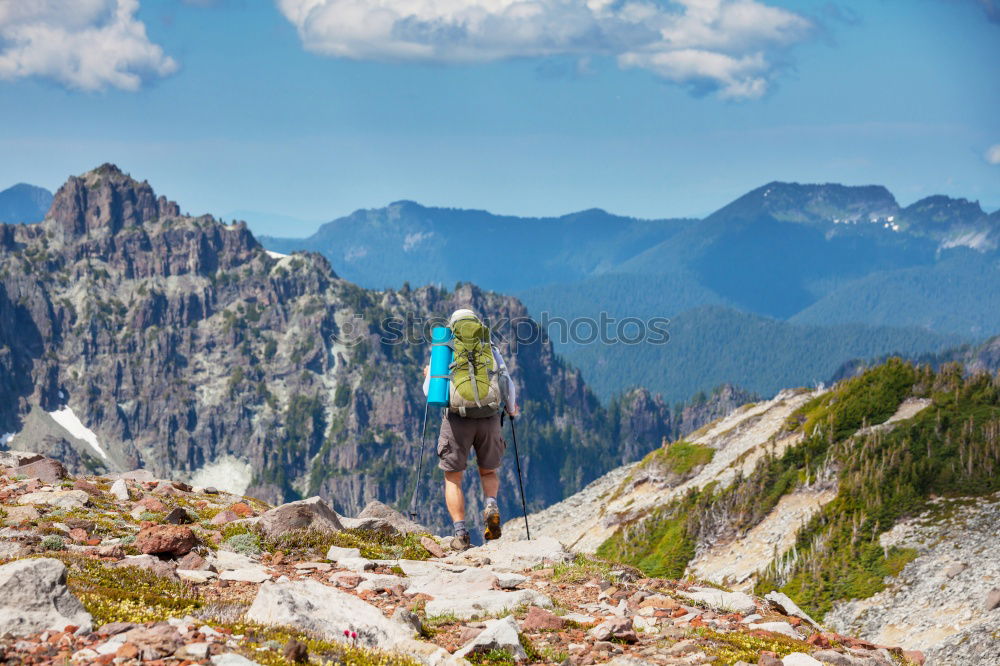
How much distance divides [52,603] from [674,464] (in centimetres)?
8027

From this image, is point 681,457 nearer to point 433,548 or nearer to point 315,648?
point 433,548

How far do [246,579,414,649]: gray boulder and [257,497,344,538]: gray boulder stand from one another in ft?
22.6

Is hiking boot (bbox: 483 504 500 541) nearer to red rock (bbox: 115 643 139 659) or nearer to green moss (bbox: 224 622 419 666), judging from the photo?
green moss (bbox: 224 622 419 666)

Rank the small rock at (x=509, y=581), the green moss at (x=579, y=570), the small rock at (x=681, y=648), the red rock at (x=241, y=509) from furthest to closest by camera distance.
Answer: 1. the red rock at (x=241, y=509)
2. the green moss at (x=579, y=570)
3. the small rock at (x=509, y=581)
4. the small rock at (x=681, y=648)

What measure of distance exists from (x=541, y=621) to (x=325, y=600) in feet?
10.6

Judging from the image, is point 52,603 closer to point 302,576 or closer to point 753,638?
point 302,576

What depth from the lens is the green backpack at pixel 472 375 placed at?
21.9m

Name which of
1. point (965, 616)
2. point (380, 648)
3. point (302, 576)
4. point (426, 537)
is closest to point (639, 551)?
point (965, 616)

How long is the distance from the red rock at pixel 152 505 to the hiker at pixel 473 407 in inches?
273

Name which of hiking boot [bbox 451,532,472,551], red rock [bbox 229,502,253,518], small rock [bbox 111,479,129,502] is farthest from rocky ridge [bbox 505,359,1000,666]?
small rock [bbox 111,479,129,502]

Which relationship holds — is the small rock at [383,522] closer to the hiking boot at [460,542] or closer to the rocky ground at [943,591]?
the hiking boot at [460,542]

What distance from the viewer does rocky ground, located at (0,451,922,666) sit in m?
11.6

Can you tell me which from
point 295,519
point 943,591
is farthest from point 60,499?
point 943,591

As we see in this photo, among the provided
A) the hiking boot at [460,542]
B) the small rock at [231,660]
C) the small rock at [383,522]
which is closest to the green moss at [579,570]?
the hiking boot at [460,542]
